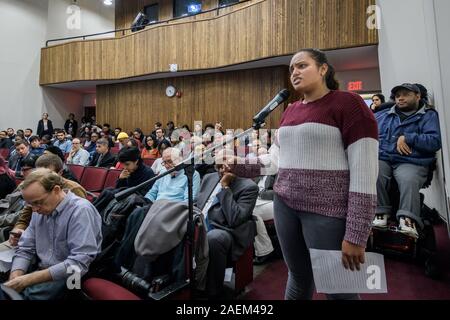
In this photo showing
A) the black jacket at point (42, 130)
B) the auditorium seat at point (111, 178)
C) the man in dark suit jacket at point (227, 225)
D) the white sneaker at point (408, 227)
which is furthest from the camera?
the black jacket at point (42, 130)

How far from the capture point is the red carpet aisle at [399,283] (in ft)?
5.94

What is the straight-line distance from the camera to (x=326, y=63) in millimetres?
1021

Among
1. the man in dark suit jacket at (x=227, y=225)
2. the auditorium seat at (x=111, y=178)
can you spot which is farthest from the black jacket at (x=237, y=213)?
the auditorium seat at (x=111, y=178)

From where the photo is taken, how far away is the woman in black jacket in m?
8.48

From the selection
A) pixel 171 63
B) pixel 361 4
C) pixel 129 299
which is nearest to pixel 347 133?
pixel 129 299

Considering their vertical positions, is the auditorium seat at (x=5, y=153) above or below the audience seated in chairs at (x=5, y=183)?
above

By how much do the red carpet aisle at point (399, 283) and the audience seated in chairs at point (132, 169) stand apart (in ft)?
3.68

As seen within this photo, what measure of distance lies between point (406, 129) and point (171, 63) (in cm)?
559

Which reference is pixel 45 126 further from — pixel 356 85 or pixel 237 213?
pixel 237 213

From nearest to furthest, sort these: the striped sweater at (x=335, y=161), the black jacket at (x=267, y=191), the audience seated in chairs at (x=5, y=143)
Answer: the striped sweater at (x=335, y=161) < the black jacket at (x=267, y=191) < the audience seated in chairs at (x=5, y=143)

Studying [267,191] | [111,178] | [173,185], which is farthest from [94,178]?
[267,191]

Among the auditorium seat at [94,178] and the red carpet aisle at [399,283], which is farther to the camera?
the auditorium seat at [94,178]

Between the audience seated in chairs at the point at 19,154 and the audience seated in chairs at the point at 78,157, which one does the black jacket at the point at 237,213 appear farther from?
the audience seated in chairs at the point at 78,157

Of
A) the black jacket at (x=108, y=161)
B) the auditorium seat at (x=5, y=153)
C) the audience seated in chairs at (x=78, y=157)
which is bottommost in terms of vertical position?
the black jacket at (x=108, y=161)
